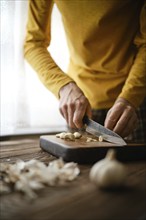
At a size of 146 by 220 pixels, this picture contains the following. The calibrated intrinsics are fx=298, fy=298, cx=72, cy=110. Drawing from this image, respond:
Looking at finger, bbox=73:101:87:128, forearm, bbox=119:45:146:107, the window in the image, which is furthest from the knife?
the window

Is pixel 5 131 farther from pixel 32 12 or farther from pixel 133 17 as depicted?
pixel 133 17

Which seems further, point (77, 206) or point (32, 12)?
point (32, 12)

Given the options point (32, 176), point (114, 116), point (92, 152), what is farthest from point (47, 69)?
point (32, 176)

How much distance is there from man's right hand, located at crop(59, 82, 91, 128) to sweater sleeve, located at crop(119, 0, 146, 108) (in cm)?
14

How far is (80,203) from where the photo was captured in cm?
42

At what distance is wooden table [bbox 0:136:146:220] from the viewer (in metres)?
0.38

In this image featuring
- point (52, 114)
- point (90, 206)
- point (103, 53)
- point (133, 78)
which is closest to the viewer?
point (90, 206)

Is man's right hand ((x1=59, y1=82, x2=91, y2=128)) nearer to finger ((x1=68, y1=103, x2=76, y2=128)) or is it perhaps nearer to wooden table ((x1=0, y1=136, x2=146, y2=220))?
finger ((x1=68, y1=103, x2=76, y2=128))

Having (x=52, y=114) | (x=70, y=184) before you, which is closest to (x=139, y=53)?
(x=52, y=114)

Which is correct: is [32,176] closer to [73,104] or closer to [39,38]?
[73,104]

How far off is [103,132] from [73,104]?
15cm

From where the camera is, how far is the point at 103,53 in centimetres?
109

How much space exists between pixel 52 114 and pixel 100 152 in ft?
2.60

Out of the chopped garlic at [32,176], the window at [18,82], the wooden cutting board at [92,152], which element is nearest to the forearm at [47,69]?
the window at [18,82]
